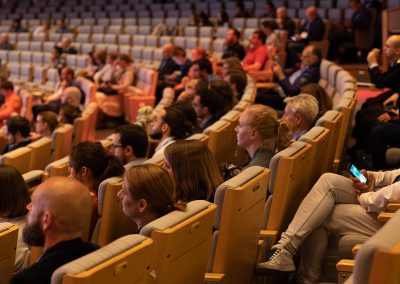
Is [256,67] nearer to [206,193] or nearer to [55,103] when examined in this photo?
[55,103]

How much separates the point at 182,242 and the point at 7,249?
64cm

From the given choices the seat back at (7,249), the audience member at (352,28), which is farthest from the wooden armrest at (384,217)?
the audience member at (352,28)

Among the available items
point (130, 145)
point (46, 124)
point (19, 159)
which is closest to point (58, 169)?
point (130, 145)

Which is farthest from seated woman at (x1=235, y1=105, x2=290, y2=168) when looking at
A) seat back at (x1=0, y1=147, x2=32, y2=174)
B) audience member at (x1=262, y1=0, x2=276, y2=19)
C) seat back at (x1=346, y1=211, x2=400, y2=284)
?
audience member at (x1=262, y1=0, x2=276, y2=19)

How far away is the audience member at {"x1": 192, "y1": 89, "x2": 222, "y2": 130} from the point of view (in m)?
4.71

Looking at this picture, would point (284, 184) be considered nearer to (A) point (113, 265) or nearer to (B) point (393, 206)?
(B) point (393, 206)

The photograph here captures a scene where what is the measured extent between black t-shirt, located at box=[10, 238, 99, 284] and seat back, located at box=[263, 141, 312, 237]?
101 cm

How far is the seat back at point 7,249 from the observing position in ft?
7.76

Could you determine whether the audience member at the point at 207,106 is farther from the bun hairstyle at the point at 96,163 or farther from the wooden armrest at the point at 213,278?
the wooden armrest at the point at 213,278

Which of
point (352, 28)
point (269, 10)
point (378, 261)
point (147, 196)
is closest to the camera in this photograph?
point (378, 261)

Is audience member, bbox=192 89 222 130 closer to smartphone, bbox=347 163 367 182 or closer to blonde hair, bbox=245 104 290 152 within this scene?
blonde hair, bbox=245 104 290 152

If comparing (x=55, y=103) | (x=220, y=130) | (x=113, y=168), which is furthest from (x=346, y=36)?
(x=113, y=168)

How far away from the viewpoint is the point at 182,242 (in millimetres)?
2076

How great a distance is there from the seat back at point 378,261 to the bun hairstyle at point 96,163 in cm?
168
